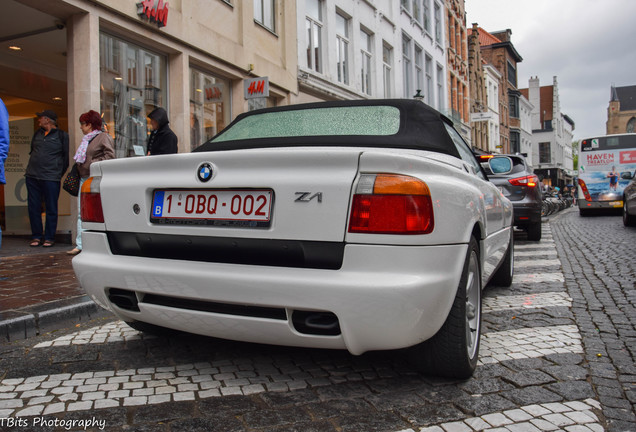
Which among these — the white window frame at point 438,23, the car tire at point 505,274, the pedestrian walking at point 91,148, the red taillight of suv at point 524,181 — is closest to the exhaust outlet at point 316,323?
the car tire at point 505,274

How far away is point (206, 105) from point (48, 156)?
480cm

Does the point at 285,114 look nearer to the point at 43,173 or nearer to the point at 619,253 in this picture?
the point at 43,173

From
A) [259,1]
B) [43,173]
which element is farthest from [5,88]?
[259,1]

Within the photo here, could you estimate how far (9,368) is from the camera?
291 centimetres

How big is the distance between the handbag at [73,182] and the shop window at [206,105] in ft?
13.7

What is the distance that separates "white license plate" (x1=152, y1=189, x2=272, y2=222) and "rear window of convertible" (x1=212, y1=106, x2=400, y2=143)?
35.4 inches

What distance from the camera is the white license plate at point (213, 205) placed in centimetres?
240

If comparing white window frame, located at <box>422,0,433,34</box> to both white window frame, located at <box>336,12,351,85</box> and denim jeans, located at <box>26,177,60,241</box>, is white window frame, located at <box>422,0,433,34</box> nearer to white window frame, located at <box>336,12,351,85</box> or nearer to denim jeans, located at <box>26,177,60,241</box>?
white window frame, located at <box>336,12,351,85</box>

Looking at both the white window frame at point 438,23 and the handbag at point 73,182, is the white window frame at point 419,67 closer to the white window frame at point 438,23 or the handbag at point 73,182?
the white window frame at point 438,23

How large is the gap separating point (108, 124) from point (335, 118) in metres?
7.10

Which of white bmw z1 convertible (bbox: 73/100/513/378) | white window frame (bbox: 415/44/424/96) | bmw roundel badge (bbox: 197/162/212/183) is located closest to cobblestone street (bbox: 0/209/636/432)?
white bmw z1 convertible (bbox: 73/100/513/378)

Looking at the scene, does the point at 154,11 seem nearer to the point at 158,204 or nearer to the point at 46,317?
the point at 46,317

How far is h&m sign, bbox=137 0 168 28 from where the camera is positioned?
31.0ft

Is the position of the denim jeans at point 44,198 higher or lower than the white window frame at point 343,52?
lower
